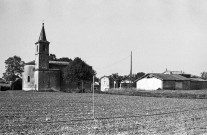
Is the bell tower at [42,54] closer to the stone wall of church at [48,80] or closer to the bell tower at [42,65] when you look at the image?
the bell tower at [42,65]

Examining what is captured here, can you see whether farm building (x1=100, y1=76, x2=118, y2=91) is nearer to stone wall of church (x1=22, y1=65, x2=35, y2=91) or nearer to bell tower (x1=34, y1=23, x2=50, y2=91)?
bell tower (x1=34, y1=23, x2=50, y2=91)

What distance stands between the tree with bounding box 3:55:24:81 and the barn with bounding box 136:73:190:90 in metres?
60.3

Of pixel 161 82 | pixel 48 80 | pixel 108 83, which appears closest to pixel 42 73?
pixel 48 80

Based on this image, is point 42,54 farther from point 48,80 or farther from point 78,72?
point 78,72

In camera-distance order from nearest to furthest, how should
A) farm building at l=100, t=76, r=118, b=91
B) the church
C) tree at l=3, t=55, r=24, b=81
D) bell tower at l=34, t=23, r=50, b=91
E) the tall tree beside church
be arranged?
the tall tree beside church
bell tower at l=34, t=23, r=50, b=91
the church
farm building at l=100, t=76, r=118, b=91
tree at l=3, t=55, r=24, b=81

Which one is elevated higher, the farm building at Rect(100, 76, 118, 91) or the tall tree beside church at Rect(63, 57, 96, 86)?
the tall tree beside church at Rect(63, 57, 96, 86)

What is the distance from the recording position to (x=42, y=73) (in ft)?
252

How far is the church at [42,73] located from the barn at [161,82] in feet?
73.7

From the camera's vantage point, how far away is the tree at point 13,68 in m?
114

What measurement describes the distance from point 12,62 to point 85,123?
108 meters

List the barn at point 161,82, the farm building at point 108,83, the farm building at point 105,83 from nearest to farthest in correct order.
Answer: the barn at point 161,82
the farm building at point 108,83
the farm building at point 105,83

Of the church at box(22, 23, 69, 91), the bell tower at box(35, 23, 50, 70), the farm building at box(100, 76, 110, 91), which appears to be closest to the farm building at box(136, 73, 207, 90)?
the church at box(22, 23, 69, 91)

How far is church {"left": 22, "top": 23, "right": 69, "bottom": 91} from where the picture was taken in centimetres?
7644

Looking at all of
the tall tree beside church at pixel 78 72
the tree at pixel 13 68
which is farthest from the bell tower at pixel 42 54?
the tree at pixel 13 68
